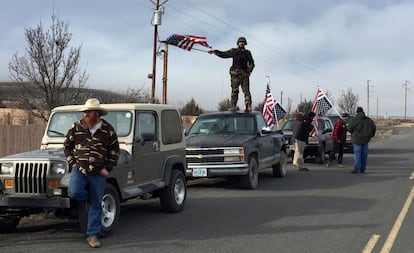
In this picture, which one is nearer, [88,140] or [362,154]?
[88,140]

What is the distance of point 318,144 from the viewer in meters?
18.9

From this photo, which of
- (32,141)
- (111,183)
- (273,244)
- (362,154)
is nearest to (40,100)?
(32,141)

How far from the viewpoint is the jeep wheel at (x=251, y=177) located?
1190 centimetres

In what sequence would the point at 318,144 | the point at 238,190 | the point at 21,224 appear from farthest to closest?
1. the point at 318,144
2. the point at 238,190
3. the point at 21,224

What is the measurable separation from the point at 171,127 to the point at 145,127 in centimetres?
88

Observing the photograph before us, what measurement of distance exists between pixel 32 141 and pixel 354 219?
457 inches

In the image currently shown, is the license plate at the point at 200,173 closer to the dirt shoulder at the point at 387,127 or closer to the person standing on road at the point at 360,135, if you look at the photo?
the person standing on road at the point at 360,135

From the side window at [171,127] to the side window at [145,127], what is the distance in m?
0.25

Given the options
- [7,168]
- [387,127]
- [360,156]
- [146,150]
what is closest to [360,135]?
[360,156]

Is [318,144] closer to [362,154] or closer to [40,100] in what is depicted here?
[362,154]

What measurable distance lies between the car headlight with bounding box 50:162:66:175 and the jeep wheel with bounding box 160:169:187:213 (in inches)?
93.9

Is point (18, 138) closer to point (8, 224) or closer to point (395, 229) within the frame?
point (8, 224)

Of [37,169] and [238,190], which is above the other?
[37,169]

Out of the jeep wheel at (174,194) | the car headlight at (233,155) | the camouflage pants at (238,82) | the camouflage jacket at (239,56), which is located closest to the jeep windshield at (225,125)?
the car headlight at (233,155)
